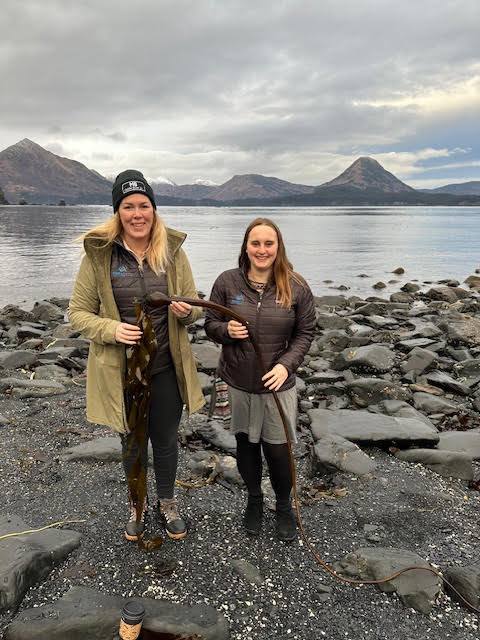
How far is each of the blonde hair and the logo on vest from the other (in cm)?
20

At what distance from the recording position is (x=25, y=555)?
3.54 meters

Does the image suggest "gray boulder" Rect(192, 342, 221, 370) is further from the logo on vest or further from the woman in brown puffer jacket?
the logo on vest

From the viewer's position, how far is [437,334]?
12.8 metres

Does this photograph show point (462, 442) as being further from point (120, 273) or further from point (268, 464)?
point (120, 273)

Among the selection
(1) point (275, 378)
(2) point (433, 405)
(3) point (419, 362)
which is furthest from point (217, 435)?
(3) point (419, 362)

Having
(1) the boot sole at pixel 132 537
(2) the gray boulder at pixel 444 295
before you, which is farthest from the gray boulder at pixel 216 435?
(2) the gray boulder at pixel 444 295

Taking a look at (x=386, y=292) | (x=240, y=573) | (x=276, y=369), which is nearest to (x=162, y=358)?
(x=276, y=369)

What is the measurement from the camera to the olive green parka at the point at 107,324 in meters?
3.48

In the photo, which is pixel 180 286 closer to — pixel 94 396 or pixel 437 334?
pixel 94 396

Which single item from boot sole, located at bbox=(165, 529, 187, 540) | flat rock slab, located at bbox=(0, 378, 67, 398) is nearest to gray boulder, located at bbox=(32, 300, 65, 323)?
flat rock slab, located at bbox=(0, 378, 67, 398)

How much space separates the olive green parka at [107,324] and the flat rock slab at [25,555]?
116 centimetres

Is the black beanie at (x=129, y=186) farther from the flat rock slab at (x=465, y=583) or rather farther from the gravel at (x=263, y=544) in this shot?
the flat rock slab at (x=465, y=583)

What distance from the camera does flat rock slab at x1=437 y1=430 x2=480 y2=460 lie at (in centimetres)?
605

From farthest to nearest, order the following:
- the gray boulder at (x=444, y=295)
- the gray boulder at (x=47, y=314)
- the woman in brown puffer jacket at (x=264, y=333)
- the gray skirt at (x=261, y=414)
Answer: the gray boulder at (x=444, y=295) < the gray boulder at (x=47, y=314) < the gray skirt at (x=261, y=414) < the woman in brown puffer jacket at (x=264, y=333)
